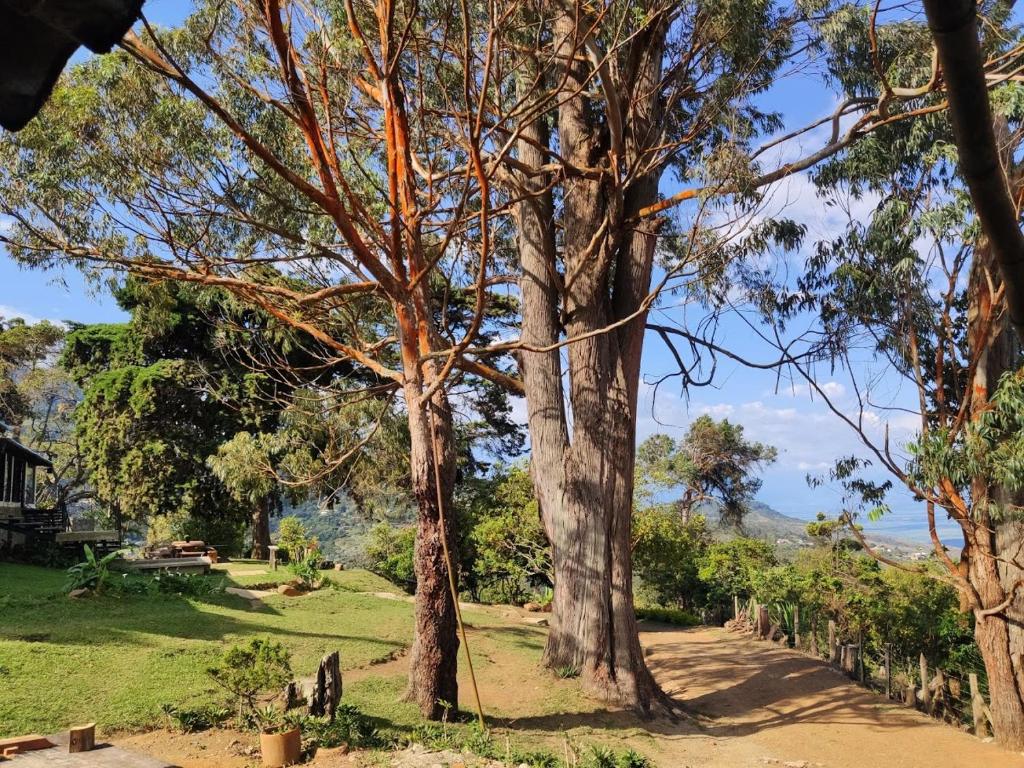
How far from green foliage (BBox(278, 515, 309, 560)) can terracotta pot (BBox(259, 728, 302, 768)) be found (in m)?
13.9

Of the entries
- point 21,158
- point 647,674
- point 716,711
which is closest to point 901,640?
point 716,711

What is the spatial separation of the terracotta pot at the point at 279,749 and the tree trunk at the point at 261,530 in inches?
702

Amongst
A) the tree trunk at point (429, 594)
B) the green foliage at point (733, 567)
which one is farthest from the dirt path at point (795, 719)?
the green foliage at point (733, 567)

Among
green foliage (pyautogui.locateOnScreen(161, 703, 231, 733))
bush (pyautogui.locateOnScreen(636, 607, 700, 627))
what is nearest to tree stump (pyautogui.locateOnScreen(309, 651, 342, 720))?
green foliage (pyautogui.locateOnScreen(161, 703, 231, 733))

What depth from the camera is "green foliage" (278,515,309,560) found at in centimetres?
1933

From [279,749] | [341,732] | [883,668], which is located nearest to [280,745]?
[279,749]

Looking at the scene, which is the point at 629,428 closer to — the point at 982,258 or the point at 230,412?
the point at 982,258

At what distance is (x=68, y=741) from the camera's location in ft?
17.8

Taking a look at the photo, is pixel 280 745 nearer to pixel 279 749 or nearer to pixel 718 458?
pixel 279 749

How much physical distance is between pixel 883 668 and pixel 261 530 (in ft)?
55.3

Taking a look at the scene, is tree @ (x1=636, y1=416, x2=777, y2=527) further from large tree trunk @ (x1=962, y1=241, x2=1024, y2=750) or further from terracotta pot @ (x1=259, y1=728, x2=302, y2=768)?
terracotta pot @ (x1=259, y1=728, x2=302, y2=768)

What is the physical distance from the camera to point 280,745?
5.65 meters

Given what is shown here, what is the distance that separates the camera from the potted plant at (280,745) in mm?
5629

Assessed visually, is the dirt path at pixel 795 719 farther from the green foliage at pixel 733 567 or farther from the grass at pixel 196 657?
the green foliage at pixel 733 567
